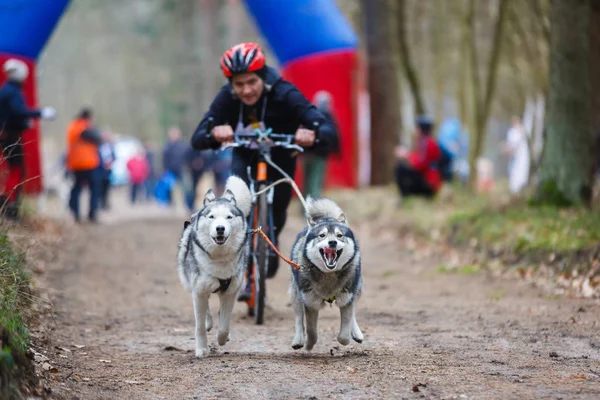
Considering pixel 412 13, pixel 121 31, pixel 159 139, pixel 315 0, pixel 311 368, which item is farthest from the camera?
pixel 159 139

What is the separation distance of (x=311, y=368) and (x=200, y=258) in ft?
3.25

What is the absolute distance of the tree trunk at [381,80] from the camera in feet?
64.2

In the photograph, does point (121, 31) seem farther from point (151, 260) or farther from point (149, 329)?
point (149, 329)

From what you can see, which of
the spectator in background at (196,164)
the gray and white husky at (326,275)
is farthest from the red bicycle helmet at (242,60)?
the spectator in background at (196,164)

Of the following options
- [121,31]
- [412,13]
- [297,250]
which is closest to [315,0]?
[412,13]

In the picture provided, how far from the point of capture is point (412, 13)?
2686 cm

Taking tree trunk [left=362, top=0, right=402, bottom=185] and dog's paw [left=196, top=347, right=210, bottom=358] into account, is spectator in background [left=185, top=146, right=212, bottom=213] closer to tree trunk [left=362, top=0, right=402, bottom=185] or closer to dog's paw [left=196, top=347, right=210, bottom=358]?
tree trunk [left=362, top=0, right=402, bottom=185]

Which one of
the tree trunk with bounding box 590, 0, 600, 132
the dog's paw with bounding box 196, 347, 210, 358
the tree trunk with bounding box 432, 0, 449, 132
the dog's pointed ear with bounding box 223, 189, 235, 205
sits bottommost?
the dog's paw with bounding box 196, 347, 210, 358

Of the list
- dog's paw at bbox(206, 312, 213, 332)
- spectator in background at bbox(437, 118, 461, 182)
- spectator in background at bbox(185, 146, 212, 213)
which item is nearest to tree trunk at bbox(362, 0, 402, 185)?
spectator in background at bbox(437, 118, 461, 182)

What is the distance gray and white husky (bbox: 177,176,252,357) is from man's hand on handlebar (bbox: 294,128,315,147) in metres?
0.84

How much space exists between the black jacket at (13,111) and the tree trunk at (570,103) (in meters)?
6.79

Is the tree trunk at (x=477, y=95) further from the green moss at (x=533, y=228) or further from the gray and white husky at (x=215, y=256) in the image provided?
the gray and white husky at (x=215, y=256)

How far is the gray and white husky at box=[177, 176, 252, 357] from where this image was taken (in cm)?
561

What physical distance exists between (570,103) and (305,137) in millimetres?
5184
